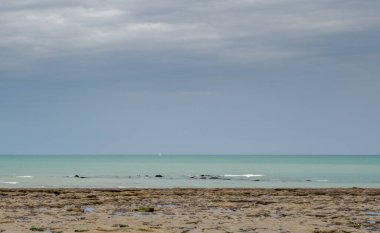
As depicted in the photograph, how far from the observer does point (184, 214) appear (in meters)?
29.6

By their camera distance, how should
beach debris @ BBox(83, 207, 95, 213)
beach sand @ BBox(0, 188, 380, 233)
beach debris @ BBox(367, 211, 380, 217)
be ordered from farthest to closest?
beach debris @ BBox(83, 207, 95, 213) < beach debris @ BBox(367, 211, 380, 217) < beach sand @ BBox(0, 188, 380, 233)

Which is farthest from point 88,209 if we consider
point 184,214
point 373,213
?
point 373,213

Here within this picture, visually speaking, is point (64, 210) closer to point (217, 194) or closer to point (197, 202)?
point (197, 202)

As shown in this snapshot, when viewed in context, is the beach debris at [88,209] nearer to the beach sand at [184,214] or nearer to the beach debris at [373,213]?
the beach sand at [184,214]

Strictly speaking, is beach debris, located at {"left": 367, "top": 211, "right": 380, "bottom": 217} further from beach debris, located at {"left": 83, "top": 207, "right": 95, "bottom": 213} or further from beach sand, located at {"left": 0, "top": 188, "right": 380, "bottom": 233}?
beach debris, located at {"left": 83, "top": 207, "right": 95, "bottom": 213}

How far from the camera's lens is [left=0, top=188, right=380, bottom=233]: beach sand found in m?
24.0

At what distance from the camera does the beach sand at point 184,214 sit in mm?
23953

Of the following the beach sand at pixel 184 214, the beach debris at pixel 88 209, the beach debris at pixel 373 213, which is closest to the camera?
the beach sand at pixel 184 214

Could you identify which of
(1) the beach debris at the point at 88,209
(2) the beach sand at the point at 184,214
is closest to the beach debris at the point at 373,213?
(2) the beach sand at the point at 184,214

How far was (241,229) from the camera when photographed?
23594mm

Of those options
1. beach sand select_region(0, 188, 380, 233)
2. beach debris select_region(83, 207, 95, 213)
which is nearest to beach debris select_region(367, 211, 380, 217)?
beach sand select_region(0, 188, 380, 233)

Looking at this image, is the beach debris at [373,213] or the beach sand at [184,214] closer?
the beach sand at [184,214]

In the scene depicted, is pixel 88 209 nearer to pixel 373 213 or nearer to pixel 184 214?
pixel 184 214

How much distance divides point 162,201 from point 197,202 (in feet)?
7.79
